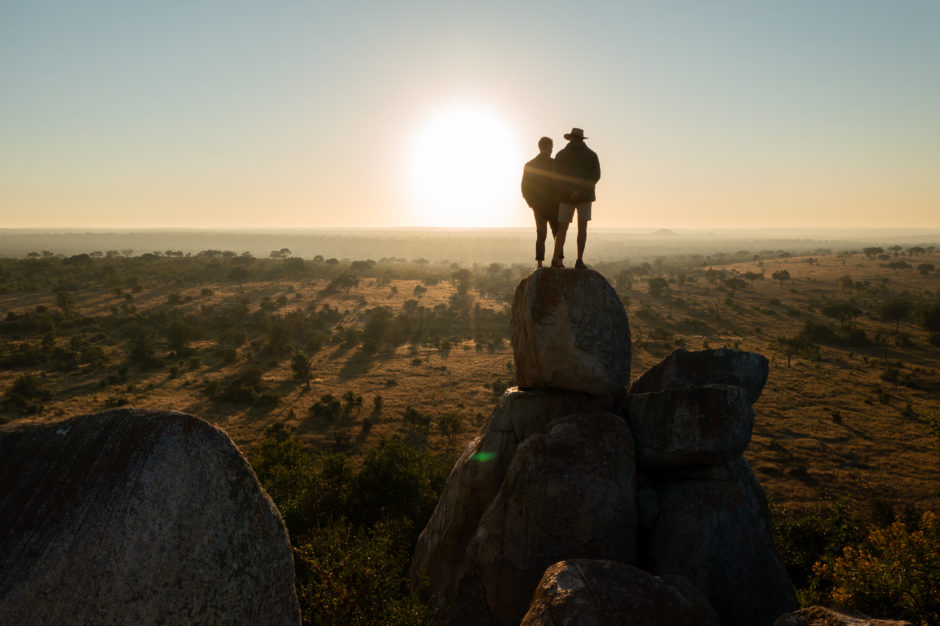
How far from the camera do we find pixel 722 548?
10812mm

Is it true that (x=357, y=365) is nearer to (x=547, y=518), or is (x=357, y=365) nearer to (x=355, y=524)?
(x=355, y=524)

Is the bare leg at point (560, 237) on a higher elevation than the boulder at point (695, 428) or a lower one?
higher

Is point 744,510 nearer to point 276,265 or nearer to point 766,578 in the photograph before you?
point 766,578

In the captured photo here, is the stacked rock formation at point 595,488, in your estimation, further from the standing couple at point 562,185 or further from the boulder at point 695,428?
the standing couple at point 562,185

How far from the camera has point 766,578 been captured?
35.4ft

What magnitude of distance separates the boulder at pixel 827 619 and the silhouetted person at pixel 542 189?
947 cm

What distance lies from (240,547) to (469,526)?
26.3ft

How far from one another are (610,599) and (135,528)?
720 cm

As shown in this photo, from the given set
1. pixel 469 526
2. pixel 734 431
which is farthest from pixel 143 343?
pixel 734 431

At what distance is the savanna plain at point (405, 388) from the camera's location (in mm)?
15500

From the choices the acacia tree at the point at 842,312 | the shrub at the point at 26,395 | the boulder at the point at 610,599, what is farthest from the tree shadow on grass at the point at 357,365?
the acacia tree at the point at 842,312

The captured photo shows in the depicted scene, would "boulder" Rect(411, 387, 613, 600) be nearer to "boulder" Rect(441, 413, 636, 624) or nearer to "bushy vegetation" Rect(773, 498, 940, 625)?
"boulder" Rect(441, 413, 636, 624)

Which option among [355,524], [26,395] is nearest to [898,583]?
[355,524]

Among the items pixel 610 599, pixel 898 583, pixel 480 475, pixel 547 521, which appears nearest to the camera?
pixel 610 599
